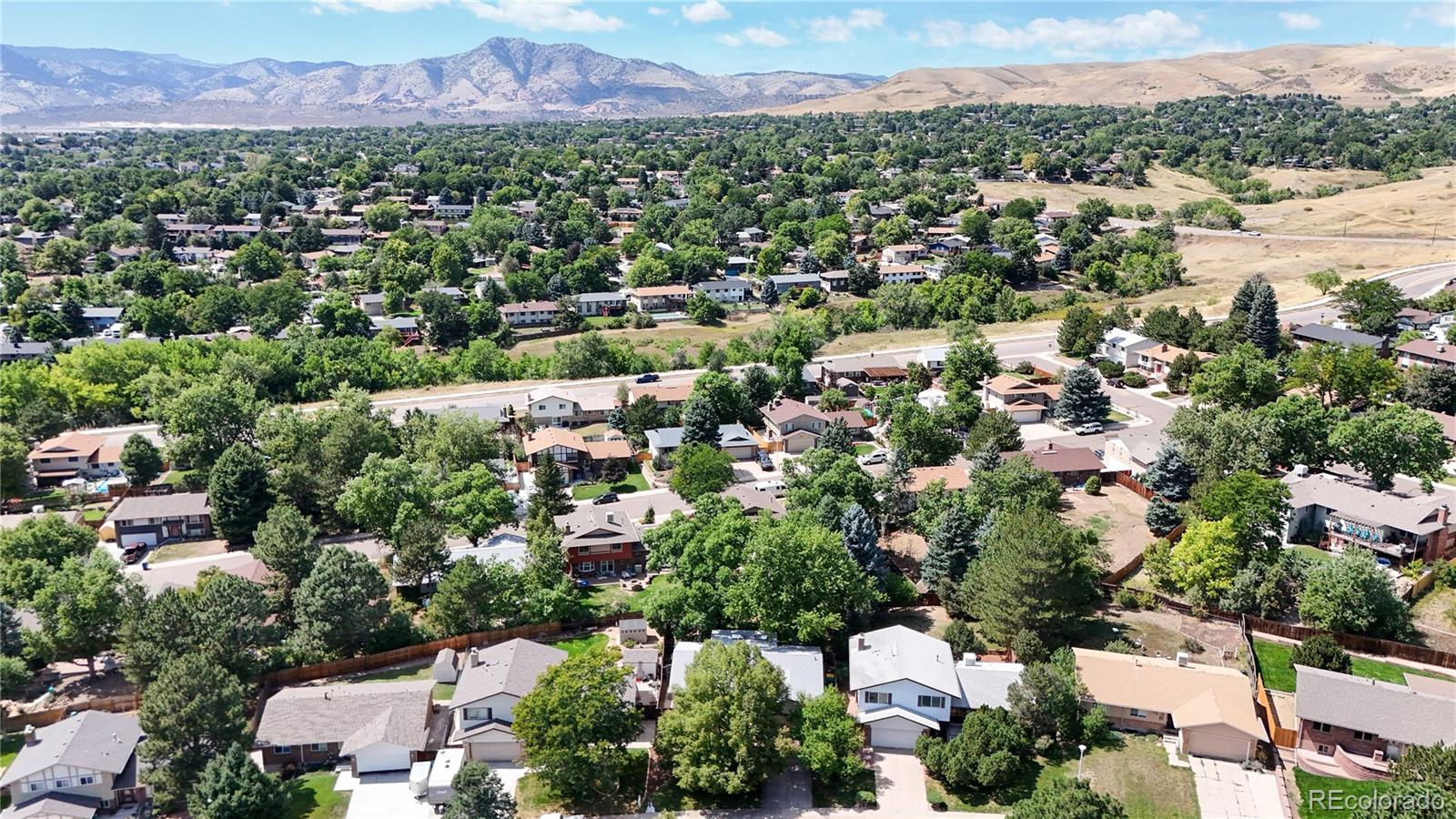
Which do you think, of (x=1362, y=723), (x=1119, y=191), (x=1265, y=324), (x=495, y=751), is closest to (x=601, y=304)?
(x=1265, y=324)

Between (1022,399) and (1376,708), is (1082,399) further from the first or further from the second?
(1376,708)

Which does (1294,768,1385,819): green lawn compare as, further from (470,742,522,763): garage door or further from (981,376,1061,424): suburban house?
(981,376,1061,424): suburban house

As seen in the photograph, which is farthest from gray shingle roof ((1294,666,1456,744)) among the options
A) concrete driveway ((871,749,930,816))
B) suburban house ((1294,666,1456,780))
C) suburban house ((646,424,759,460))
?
suburban house ((646,424,759,460))

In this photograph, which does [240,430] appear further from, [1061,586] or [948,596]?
[1061,586]

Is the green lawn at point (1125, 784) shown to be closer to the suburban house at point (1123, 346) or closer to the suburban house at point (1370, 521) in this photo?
the suburban house at point (1370, 521)

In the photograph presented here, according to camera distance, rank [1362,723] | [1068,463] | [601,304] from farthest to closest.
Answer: [601,304] < [1068,463] < [1362,723]

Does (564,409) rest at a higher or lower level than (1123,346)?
lower

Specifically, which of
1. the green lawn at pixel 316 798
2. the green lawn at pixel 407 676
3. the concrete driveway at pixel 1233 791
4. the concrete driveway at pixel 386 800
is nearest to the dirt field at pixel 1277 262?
the concrete driveway at pixel 1233 791

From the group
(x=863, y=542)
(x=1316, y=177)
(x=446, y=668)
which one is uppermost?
(x=1316, y=177)
